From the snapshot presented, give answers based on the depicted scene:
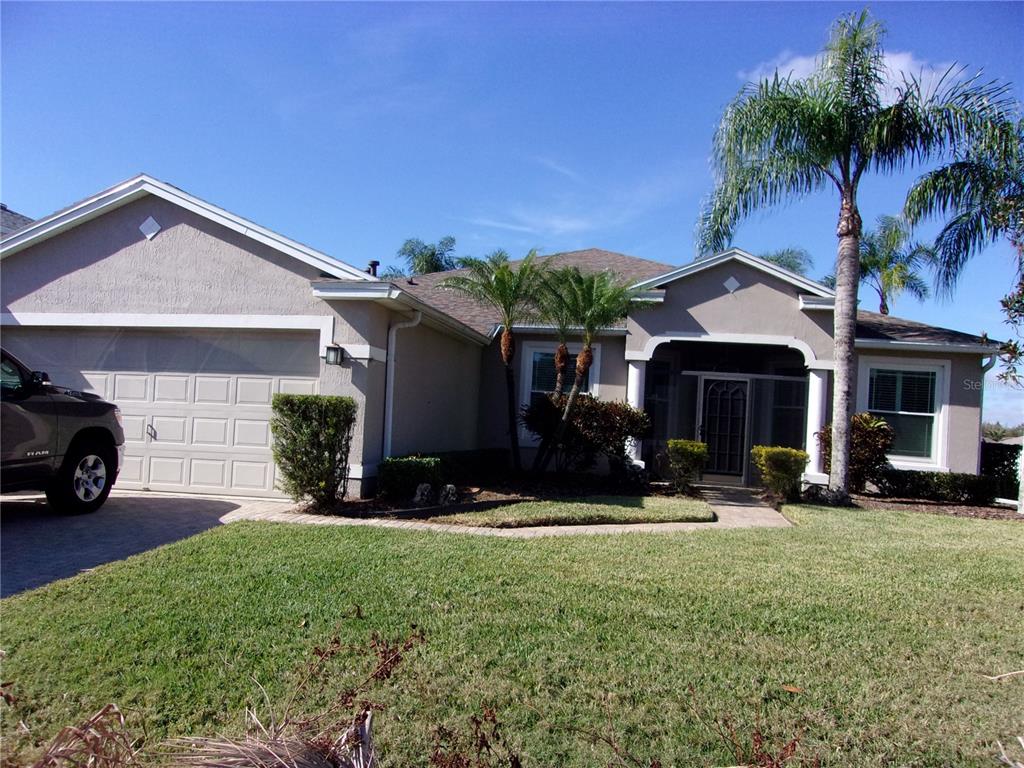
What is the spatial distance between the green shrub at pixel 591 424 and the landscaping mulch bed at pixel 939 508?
4.21m

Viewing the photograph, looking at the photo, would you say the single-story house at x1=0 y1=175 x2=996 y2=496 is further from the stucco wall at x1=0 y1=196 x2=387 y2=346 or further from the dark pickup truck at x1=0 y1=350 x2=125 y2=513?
the dark pickup truck at x1=0 y1=350 x2=125 y2=513

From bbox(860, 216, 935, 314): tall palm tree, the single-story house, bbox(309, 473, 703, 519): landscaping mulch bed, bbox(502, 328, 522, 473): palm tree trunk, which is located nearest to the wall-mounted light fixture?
the single-story house

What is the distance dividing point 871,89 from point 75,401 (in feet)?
44.2

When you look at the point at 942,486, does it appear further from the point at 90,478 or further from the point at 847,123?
the point at 90,478

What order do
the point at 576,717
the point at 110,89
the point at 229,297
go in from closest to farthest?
the point at 576,717
the point at 110,89
the point at 229,297

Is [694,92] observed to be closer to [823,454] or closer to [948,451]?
[823,454]

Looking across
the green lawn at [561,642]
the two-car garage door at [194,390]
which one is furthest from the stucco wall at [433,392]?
the green lawn at [561,642]

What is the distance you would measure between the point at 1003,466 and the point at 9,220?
20.9 m

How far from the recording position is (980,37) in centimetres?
879

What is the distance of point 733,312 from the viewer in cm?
1323

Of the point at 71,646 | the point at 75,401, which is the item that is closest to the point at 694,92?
the point at 75,401

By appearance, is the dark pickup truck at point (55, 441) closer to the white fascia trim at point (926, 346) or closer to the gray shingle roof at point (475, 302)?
the gray shingle roof at point (475, 302)

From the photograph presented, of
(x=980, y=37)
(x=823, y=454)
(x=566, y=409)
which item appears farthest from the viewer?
(x=823, y=454)

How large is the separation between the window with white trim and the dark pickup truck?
13.8m
